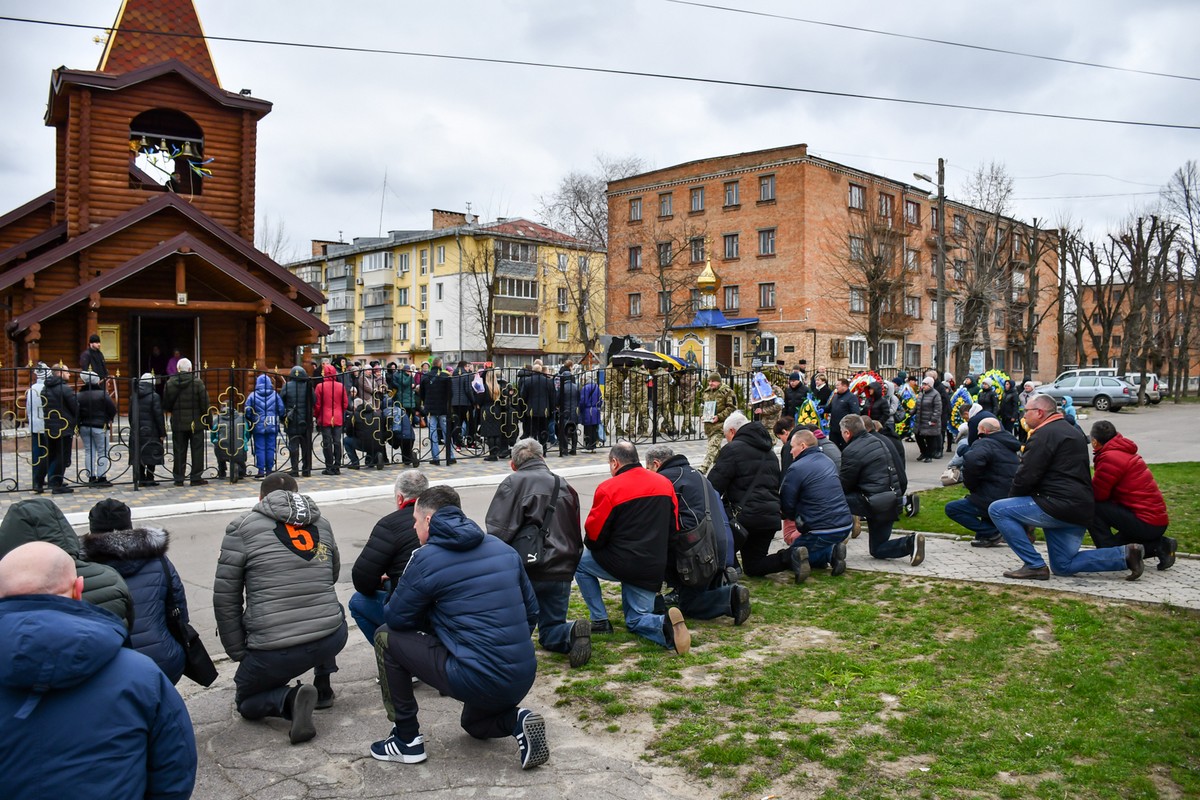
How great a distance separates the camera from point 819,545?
888 centimetres

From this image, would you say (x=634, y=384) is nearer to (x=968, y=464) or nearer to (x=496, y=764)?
(x=968, y=464)

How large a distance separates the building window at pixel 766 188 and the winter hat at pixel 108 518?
47.7 meters

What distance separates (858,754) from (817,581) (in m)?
3.96

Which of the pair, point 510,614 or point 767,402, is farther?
point 767,402

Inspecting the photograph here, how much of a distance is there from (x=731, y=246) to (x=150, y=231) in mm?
33720

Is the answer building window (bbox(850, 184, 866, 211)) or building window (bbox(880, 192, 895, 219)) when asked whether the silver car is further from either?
building window (bbox(850, 184, 866, 211))

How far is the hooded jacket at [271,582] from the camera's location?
5094 millimetres

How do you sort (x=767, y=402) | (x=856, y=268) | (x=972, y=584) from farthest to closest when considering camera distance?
(x=856, y=268) < (x=767, y=402) < (x=972, y=584)

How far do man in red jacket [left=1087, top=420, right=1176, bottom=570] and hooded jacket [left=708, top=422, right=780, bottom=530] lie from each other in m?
3.00

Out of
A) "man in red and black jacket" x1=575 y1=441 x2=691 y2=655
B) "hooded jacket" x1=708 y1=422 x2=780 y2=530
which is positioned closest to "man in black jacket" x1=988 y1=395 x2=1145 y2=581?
"hooded jacket" x1=708 y1=422 x2=780 y2=530

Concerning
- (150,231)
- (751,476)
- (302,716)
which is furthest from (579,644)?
(150,231)

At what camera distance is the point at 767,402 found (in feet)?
59.1

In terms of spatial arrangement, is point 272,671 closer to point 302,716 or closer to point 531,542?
point 302,716

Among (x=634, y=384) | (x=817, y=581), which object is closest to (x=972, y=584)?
(x=817, y=581)
